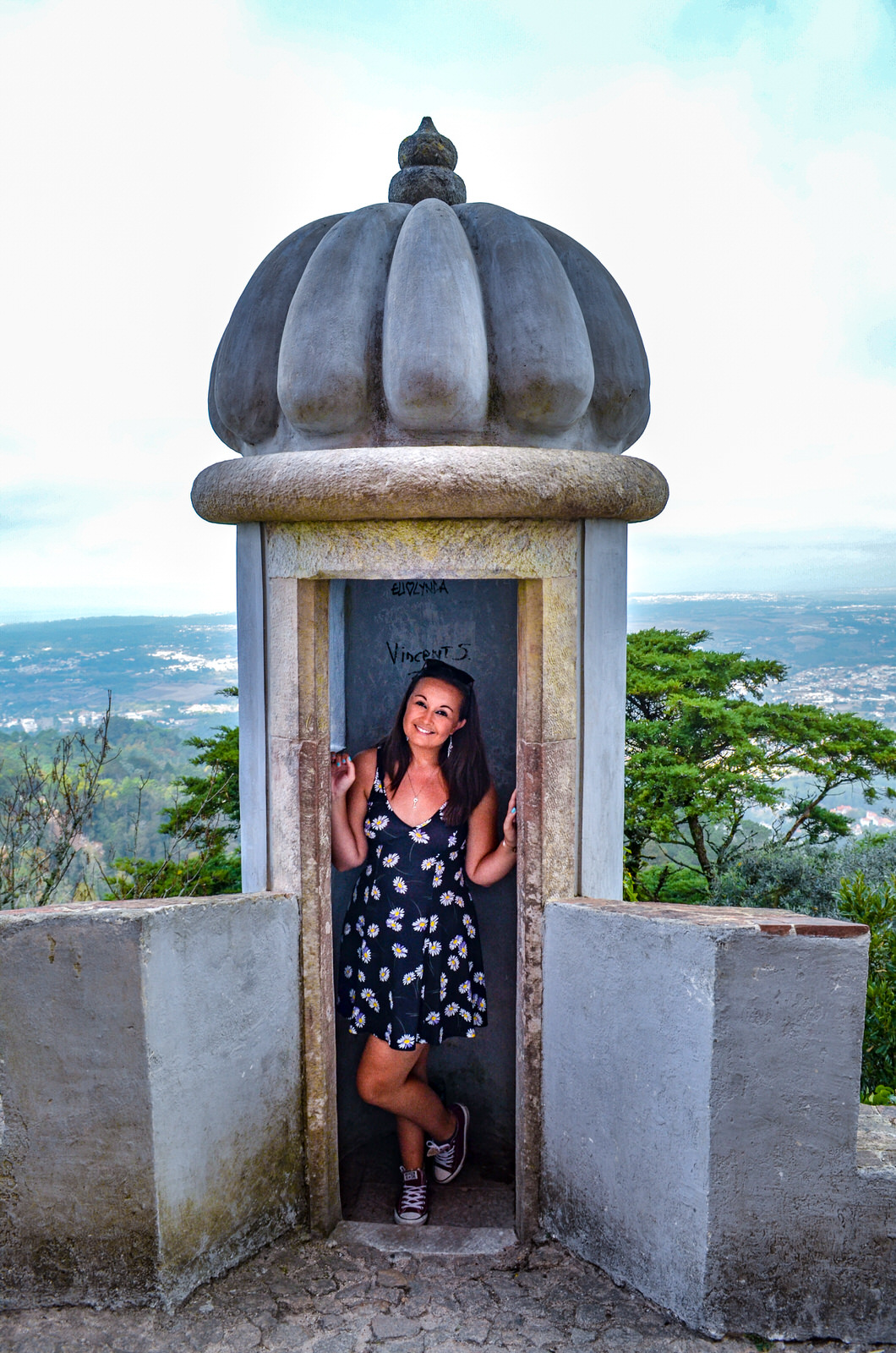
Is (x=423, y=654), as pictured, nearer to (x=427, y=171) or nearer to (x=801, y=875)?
(x=427, y=171)

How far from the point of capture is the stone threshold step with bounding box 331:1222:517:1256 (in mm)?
3350

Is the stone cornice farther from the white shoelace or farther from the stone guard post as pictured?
the white shoelace

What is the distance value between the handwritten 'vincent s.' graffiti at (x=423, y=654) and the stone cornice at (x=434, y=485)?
138 centimetres

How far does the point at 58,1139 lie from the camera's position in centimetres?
285

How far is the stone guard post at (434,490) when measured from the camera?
293cm

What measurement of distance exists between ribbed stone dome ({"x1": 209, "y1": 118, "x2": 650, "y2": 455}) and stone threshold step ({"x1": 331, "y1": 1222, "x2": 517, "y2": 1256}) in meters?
2.74

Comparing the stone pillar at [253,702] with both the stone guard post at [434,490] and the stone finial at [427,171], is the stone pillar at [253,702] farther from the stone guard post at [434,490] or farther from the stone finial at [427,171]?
the stone finial at [427,171]

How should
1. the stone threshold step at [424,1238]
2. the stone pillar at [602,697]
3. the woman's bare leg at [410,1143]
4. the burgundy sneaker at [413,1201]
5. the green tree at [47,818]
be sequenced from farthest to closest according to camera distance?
the green tree at [47,818]
the woman's bare leg at [410,1143]
the burgundy sneaker at [413,1201]
the stone threshold step at [424,1238]
the stone pillar at [602,697]

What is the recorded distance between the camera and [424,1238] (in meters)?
3.49

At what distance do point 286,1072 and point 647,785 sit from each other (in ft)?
20.2

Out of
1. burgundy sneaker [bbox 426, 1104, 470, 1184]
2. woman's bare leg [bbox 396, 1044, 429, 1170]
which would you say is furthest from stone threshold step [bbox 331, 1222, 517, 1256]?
burgundy sneaker [bbox 426, 1104, 470, 1184]

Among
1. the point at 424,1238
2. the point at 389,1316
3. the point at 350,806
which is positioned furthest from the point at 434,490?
the point at 424,1238

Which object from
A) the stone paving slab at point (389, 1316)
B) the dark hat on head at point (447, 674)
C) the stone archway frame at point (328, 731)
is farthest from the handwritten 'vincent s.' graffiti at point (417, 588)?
the stone paving slab at point (389, 1316)

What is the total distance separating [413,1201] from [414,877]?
125 cm
